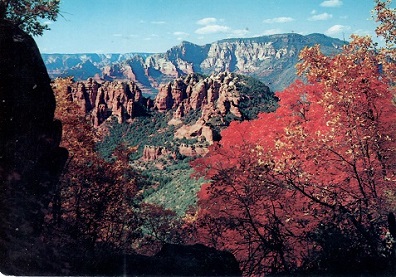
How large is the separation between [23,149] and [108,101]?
361ft

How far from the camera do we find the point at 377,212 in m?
9.15

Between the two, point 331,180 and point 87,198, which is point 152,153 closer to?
point 87,198

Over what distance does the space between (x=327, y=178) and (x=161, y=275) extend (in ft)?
19.1

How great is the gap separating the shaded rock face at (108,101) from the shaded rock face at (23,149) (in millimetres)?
103488

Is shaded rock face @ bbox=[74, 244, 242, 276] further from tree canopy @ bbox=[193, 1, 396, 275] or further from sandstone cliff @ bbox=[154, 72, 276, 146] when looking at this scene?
sandstone cliff @ bbox=[154, 72, 276, 146]

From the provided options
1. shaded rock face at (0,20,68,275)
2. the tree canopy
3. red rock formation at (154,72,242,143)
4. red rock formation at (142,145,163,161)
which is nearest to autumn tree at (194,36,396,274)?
the tree canopy

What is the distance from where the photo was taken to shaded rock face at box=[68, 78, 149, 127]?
360ft

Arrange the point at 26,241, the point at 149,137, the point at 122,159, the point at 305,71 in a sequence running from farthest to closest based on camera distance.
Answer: the point at 149,137 < the point at 122,159 < the point at 305,71 < the point at 26,241

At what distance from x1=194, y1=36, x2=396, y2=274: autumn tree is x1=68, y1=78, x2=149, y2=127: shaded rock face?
344 feet

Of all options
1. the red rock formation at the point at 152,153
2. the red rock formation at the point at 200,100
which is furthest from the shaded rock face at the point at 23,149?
the red rock formation at the point at 152,153

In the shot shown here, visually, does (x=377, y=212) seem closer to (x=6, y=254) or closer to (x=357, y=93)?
(x=357, y=93)

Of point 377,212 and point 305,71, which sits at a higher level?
point 305,71

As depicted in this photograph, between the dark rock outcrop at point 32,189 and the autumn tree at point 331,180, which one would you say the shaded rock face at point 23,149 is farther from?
the autumn tree at point 331,180

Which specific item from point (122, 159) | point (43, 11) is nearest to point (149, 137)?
point (122, 159)
